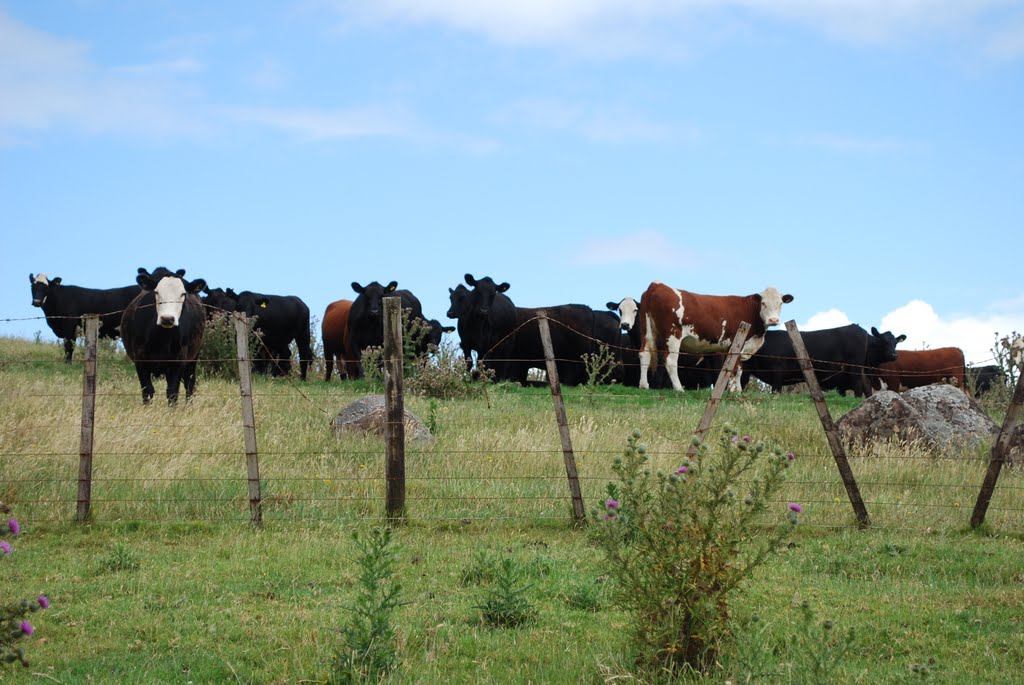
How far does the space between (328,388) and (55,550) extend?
11.3 meters

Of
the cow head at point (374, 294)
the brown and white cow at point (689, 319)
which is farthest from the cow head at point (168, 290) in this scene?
the brown and white cow at point (689, 319)

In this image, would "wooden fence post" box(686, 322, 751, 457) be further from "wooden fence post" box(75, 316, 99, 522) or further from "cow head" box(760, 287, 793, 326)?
"cow head" box(760, 287, 793, 326)

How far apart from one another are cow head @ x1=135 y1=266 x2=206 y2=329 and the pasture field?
1.41m

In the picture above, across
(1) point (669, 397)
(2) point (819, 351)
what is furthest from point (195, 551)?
(2) point (819, 351)

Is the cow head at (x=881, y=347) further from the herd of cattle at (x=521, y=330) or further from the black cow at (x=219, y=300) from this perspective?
the black cow at (x=219, y=300)

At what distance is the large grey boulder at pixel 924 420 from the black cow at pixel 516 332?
29.0 feet

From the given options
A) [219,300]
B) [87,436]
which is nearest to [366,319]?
[219,300]

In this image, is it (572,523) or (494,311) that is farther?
(494,311)

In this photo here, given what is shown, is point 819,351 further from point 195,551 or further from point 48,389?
point 195,551

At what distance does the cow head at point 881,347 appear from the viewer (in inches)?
1313

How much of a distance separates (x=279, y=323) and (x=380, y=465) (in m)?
18.0

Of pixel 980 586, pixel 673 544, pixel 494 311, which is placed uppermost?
pixel 494 311

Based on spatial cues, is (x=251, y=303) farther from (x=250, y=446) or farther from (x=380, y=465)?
(x=250, y=446)

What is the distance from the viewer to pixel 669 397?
21.4 metres
